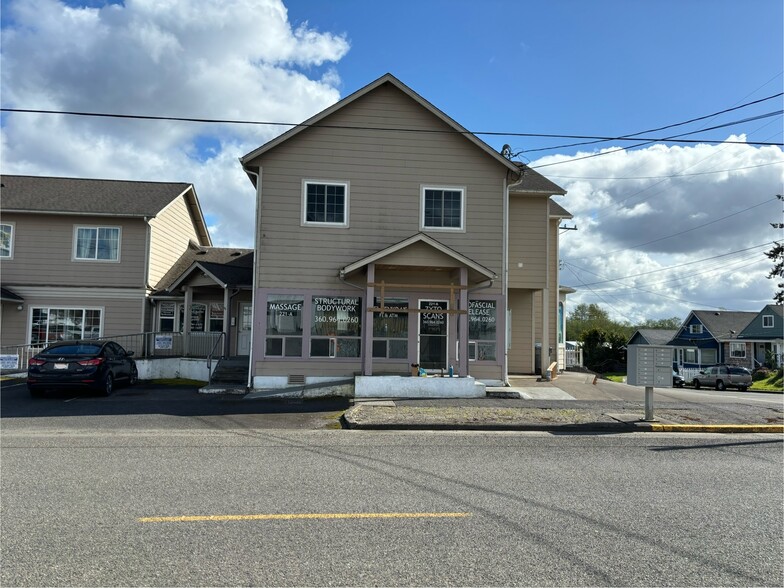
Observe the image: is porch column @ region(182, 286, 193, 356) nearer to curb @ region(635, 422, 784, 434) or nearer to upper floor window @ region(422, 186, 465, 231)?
upper floor window @ region(422, 186, 465, 231)

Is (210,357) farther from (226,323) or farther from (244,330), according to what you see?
(244,330)

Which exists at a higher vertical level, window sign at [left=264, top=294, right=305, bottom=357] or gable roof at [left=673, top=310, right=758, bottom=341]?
gable roof at [left=673, top=310, right=758, bottom=341]

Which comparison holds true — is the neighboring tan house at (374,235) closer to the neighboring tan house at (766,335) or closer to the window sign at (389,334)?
the window sign at (389,334)

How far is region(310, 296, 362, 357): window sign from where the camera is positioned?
16.4 metres

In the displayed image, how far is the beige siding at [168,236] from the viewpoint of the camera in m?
21.9

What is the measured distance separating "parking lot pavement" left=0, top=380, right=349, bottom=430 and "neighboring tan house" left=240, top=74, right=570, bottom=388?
2.19 metres

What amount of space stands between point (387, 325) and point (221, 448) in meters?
8.32

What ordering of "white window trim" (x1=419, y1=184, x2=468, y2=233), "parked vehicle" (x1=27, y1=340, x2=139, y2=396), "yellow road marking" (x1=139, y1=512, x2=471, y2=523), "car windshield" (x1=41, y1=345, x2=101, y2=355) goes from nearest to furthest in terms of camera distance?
"yellow road marking" (x1=139, y1=512, x2=471, y2=523) < "parked vehicle" (x1=27, y1=340, x2=139, y2=396) < "car windshield" (x1=41, y1=345, x2=101, y2=355) < "white window trim" (x1=419, y1=184, x2=468, y2=233)

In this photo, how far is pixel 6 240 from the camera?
840 inches

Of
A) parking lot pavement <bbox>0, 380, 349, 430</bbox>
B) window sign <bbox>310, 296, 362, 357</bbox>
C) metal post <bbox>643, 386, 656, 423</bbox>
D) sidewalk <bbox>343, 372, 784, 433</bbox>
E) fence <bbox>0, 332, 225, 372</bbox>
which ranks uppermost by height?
window sign <bbox>310, 296, 362, 357</bbox>

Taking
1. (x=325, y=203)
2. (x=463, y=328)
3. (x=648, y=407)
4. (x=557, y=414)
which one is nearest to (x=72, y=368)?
(x=325, y=203)

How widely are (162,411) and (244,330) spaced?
8.70m

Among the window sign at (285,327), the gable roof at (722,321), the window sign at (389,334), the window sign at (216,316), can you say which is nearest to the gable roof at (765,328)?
the gable roof at (722,321)

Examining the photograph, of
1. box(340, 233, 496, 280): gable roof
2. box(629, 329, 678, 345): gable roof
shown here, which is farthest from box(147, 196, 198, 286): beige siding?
box(629, 329, 678, 345): gable roof
